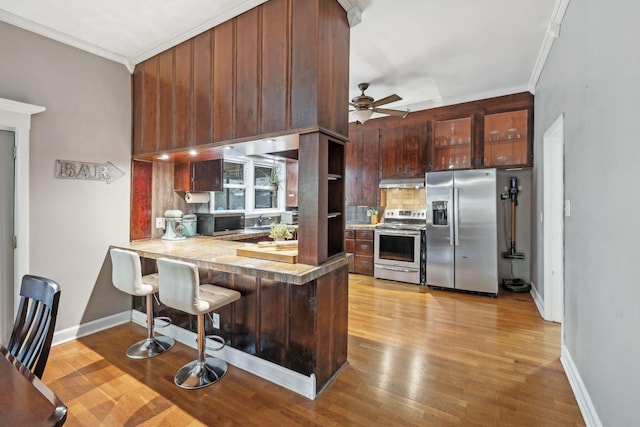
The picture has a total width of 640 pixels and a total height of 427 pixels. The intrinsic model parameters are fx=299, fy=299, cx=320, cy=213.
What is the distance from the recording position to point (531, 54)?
10.8 ft

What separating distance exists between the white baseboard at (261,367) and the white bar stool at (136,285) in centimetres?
17

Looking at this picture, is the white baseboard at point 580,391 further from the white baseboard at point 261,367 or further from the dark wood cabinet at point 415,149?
the dark wood cabinet at point 415,149

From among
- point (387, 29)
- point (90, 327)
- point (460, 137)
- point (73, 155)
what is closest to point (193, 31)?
point (73, 155)

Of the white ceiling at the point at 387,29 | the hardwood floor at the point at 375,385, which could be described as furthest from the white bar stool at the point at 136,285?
the white ceiling at the point at 387,29

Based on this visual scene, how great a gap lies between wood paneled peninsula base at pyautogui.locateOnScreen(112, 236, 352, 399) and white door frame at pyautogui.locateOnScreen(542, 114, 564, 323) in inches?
99.0

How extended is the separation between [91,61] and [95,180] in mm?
1202

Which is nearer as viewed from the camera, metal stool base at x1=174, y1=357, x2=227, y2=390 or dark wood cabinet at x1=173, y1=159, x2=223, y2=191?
metal stool base at x1=174, y1=357, x2=227, y2=390

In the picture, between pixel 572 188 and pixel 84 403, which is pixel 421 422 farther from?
pixel 84 403

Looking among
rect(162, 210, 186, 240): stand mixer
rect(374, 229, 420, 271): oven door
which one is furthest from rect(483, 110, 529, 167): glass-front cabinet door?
rect(162, 210, 186, 240): stand mixer

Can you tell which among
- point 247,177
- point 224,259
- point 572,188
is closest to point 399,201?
point 247,177

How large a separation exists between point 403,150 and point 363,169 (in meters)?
0.81

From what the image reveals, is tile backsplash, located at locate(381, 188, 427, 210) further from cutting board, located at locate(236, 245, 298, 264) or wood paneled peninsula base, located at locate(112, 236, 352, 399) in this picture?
cutting board, located at locate(236, 245, 298, 264)

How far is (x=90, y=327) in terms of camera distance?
3047 mm

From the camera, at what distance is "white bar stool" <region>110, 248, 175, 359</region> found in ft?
8.13
